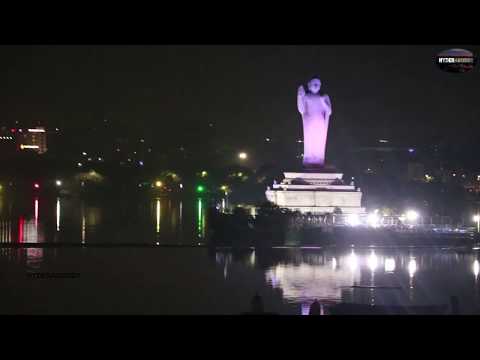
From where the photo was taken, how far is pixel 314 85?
23531 mm

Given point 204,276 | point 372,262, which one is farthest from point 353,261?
point 204,276

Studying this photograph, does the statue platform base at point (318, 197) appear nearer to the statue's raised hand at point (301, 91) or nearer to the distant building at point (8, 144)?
the statue's raised hand at point (301, 91)

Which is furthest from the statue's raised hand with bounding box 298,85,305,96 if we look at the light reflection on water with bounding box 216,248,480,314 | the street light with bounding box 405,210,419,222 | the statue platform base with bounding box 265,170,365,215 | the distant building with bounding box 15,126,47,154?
the distant building with bounding box 15,126,47,154

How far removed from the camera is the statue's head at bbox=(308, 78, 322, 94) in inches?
923

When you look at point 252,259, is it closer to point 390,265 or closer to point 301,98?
point 390,265

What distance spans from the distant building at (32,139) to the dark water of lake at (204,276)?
34.9 metres

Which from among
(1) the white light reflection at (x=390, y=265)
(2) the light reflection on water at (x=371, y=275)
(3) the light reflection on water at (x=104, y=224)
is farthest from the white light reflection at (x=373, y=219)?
(1) the white light reflection at (x=390, y=265)

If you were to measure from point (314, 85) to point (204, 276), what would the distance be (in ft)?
35.3

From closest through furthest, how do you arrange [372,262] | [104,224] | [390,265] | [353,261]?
[390,265] < [372,262] < [353,261] < [104,224]

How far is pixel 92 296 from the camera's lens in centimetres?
1199

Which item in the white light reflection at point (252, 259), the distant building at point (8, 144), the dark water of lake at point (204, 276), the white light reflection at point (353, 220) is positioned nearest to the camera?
the dark water of lake at point (204, 276)

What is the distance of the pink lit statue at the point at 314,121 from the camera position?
23.7m

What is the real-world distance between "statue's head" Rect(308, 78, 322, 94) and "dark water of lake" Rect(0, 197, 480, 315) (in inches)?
222
